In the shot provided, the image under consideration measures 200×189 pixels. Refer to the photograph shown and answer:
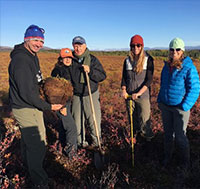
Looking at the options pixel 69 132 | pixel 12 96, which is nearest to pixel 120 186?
pixel 69 132

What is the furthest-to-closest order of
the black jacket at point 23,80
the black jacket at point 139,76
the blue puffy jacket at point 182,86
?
the black jacket at point 139,76
the blue puffy jacket at point 182,86
the black jacket at point 23,80

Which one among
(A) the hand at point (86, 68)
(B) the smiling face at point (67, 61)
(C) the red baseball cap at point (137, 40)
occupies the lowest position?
(A) the hand at point (86, 68)

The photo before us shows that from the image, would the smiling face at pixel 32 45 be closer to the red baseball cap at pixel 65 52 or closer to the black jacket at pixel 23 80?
the black jacket at pixel 23 80

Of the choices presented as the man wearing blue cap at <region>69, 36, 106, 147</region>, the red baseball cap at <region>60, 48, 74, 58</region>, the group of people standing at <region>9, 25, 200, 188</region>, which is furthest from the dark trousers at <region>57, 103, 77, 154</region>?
the red baseball cap at <region>60, 48, 74, 58</region>

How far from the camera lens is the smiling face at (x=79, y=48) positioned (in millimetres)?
3296

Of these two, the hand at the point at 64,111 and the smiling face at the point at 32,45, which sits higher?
the smiling face at the point at 32,45

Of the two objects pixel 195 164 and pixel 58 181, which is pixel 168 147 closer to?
pixel 195 164

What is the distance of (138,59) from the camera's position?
3.37 metres

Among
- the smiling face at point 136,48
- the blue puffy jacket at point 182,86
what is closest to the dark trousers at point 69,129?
the smiling face at point 136,48

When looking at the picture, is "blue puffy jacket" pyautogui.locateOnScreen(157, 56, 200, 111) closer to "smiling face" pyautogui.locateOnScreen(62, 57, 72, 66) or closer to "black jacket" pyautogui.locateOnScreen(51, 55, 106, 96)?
"black jacket" pyautogui.locateOnScreen(51, 55, 106, 96)

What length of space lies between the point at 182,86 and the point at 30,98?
237 centimetres

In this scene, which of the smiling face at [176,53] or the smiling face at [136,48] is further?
the smiling face at [136,48]

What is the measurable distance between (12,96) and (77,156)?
1890mm

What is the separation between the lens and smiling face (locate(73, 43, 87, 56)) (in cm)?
330
